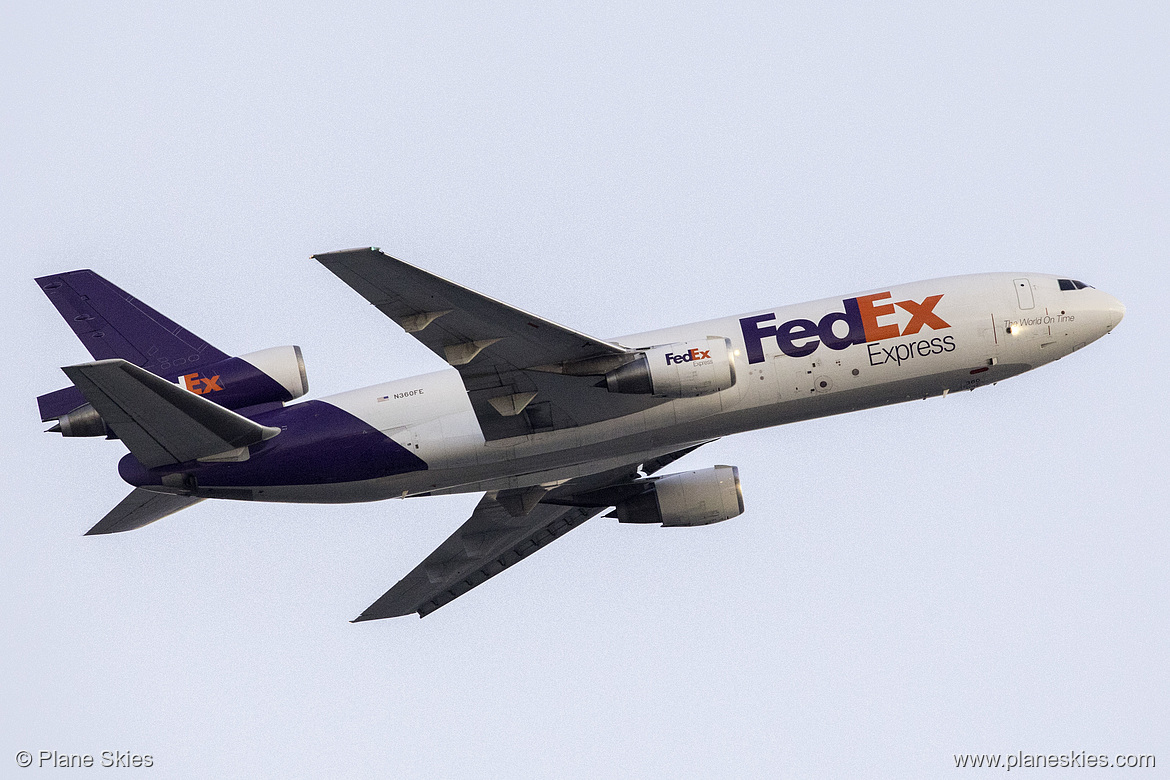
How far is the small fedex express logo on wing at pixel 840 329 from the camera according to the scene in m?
32.3

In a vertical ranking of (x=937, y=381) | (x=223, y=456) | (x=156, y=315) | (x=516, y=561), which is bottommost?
(x=516, y=561)

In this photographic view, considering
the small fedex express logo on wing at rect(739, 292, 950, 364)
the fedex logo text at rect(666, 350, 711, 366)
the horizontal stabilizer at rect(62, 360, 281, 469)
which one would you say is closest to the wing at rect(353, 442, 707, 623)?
the small fedex express logo on wing at rect(739, 292, 950, 364)

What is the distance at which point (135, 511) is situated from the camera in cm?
3350

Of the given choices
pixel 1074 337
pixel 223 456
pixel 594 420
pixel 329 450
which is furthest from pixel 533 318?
pixel 1074 337

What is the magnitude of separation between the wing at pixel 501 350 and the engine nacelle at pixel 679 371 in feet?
1.34

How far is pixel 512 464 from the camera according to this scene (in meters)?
32.7

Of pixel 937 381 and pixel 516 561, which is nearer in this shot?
pixel 937 381

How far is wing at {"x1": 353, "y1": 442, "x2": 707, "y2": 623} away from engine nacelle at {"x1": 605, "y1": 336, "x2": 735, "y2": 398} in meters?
8.51

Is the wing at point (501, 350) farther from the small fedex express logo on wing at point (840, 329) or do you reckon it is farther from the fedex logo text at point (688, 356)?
the small fedex express logo on wing at point (840, 329)

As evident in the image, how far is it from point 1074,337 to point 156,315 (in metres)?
25.0

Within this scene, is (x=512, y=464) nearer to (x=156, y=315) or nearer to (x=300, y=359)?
(x=300, y=359)

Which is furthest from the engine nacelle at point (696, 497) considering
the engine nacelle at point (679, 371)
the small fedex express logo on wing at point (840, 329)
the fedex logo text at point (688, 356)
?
the fedex logo text at point (688, 356)

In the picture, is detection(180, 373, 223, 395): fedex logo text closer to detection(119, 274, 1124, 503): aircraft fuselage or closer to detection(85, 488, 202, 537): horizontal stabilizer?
detection(119, 274, 1124, 503): aircraft fuselage

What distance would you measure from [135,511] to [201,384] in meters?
3.92
